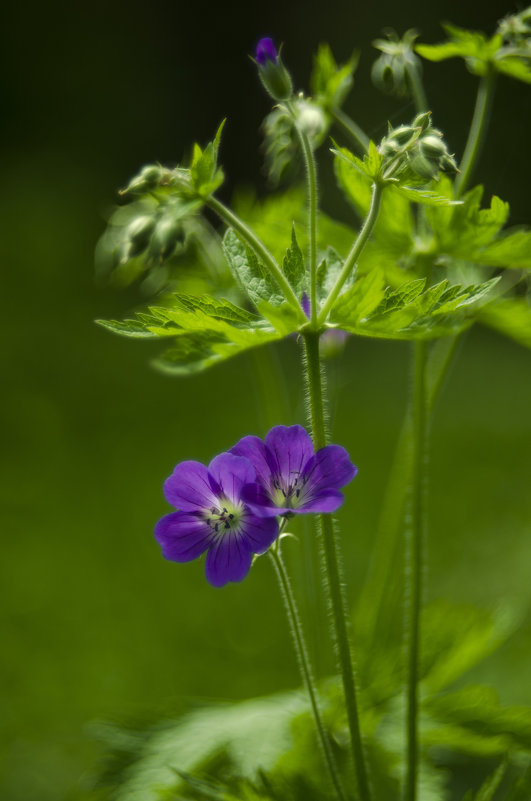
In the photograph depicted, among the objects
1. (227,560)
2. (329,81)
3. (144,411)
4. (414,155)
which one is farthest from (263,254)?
(144,411)

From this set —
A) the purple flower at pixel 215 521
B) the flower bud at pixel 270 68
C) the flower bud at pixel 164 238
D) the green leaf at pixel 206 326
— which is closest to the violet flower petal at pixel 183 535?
the purple flower at pixel 215 521

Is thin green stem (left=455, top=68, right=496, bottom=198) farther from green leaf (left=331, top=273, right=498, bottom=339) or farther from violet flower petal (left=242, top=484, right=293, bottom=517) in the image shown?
violet flower petal (left=242, top=484, right=293, bottom=517)

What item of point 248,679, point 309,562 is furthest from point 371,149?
point 248,679

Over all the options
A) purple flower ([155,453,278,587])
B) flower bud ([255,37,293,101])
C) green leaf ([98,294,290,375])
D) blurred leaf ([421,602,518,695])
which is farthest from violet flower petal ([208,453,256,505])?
blurred leaf ([421,602,518,695])

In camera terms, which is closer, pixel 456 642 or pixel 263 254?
pixel 263 254

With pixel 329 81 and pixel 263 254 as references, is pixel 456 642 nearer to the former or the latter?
pixel 263 254

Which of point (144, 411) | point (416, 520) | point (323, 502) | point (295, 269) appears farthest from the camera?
point (144, 411)
